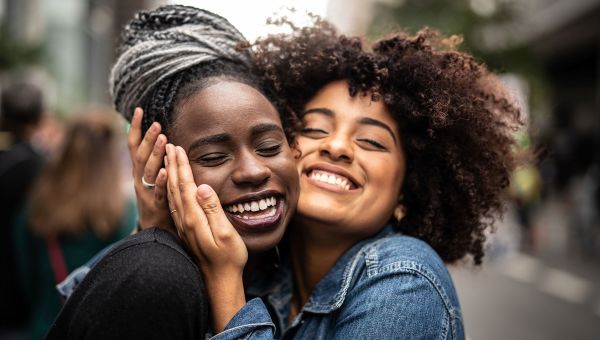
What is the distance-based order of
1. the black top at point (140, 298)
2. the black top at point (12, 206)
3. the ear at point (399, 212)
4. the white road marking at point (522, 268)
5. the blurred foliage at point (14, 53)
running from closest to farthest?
the black top at point (140, 298), the ear at point (399, 212), the black top at point (12, 206), the white road marking at point (522, 268), the blurred foliage at point (14, 53)

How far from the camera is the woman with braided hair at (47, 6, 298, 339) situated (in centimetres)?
163

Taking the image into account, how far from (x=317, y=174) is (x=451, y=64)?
2.32ft

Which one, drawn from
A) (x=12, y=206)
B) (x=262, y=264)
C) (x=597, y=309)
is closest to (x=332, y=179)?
(x=262, y=264)

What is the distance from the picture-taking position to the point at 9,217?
160 inches

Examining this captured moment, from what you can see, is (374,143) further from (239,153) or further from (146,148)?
(146,148)

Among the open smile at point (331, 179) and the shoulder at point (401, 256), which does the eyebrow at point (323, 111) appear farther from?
the shoulder at point (401, 256)

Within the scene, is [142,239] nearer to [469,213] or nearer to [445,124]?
[445,124]

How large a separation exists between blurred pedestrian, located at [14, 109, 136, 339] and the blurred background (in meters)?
0.25

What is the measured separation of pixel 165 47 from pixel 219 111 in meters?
0.35

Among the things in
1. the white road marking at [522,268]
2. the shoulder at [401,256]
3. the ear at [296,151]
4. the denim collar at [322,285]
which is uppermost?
the ear at [296,151]

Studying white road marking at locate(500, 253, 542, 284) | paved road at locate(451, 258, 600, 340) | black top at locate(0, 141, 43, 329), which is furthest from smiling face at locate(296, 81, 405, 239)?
white road marking at locate(500, 253, 542, 284)

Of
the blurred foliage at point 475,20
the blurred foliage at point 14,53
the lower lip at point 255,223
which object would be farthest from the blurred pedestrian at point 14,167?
the blurred foliage at point 475,20

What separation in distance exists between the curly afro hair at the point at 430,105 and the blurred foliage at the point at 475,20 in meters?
10.3

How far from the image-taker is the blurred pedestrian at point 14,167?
383 cm
